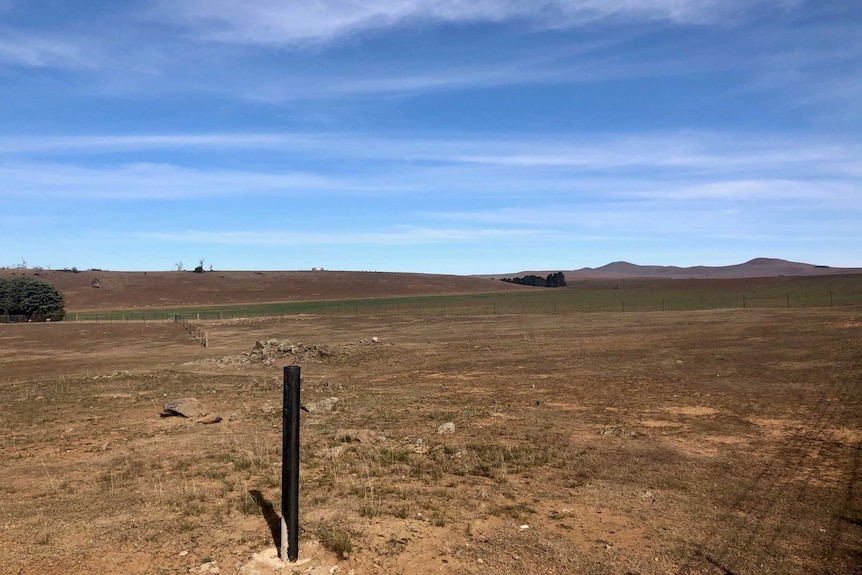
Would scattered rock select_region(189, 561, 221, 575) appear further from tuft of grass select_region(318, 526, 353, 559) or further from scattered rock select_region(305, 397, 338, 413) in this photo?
scattered rock select_region(305, 397, 338, 413)

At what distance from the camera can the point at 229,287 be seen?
456ft

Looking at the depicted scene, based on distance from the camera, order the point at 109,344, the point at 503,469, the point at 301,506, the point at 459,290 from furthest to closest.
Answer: the point at 459,290 → the point at 109,344 → the point at 503,469 → the point at 301,506

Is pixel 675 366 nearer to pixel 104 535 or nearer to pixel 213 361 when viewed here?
pixel 104 535

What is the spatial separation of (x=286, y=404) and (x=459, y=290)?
497 feet

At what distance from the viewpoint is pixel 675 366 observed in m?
22.6

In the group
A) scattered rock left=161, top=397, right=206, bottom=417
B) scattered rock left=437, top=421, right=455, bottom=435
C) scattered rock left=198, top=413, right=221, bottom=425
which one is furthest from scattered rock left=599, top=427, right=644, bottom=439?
scattered rock left=161, top=397, right=206, bottom=417

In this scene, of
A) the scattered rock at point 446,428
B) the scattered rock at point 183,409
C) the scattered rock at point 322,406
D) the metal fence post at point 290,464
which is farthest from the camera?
the scattered rock at point 322,406

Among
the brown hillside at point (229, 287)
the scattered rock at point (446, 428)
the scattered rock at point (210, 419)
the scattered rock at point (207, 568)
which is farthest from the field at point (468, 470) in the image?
the brown hillside at point (229, 287)

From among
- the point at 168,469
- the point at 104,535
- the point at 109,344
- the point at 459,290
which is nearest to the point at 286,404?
the point at 104,535

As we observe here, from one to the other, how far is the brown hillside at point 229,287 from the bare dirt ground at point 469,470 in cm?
10484

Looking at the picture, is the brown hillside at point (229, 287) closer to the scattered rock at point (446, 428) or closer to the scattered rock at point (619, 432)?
the scattered rock at point (446, 428)

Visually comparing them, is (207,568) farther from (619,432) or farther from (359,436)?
(619,432)

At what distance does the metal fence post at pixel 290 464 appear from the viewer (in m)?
5.97

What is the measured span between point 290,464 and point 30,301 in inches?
3380
